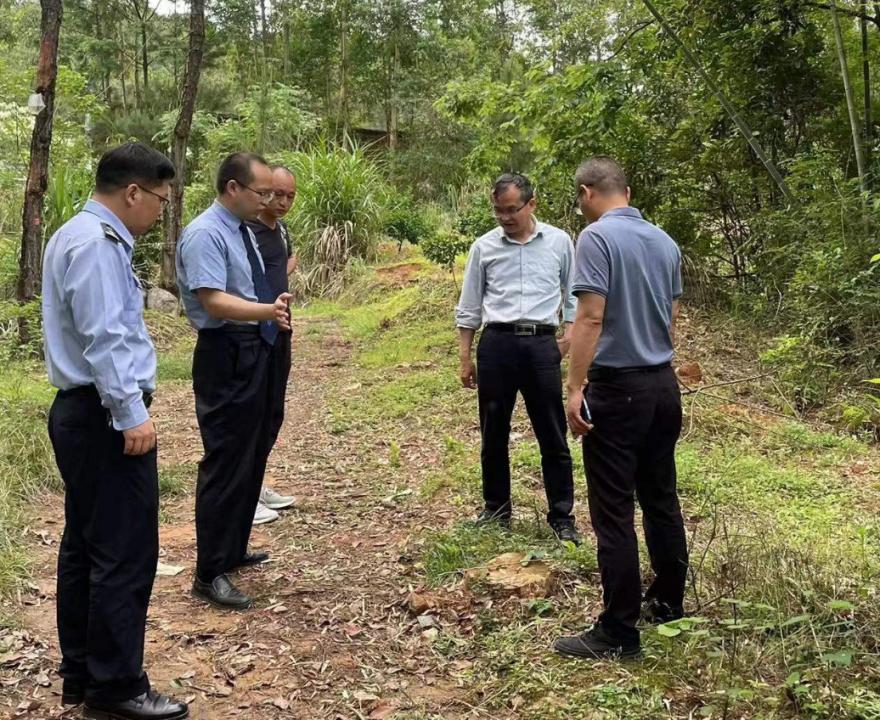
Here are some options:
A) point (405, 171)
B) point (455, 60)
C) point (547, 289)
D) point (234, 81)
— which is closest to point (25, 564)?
point (547, 289)

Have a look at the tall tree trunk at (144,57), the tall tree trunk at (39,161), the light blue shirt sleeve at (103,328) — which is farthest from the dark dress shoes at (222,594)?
the tall tree trunk at (144,57)

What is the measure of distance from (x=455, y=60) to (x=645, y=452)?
784 inches

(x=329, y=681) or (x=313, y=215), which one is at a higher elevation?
(x=313, y=215)

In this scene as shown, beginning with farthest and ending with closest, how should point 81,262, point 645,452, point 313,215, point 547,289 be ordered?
1. point 313,215
2. point 547,289
3. point 645,452
4. point 81,262

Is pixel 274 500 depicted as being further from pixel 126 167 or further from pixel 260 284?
pixel 126 167

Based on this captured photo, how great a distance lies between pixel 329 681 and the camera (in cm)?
293

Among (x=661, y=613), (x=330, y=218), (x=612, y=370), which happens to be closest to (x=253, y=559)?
(x=661, y=613)

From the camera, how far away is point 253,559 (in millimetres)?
3982

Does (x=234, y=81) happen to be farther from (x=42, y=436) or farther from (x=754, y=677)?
(x=754, y=677)

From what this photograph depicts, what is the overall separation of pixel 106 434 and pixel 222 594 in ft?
4.30

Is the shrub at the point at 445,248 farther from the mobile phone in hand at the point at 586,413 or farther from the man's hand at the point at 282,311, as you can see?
the mobile phone in hand at the point at 586,413

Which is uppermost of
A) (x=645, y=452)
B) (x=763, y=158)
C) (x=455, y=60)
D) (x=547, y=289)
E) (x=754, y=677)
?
(x=455, y=60)

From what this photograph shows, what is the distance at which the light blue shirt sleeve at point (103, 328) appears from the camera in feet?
7.78

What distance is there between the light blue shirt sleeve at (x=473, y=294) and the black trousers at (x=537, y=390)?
18 centimetres
